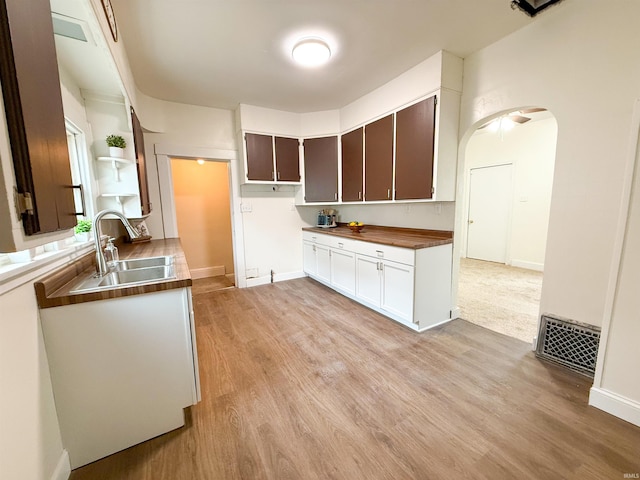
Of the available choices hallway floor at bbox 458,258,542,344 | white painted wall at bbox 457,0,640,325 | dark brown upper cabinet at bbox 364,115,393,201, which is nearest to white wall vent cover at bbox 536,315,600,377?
white painted wall at bbox 457,0,640,325

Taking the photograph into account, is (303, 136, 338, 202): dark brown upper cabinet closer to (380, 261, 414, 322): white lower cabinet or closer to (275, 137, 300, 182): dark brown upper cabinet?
(275, 137, 300, 182): dark brown upper cabinet

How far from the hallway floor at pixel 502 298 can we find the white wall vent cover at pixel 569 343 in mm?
278

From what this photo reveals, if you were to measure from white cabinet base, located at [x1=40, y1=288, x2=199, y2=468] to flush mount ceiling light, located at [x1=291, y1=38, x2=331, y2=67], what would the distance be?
2.16 metres

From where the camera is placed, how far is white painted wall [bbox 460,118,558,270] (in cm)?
443

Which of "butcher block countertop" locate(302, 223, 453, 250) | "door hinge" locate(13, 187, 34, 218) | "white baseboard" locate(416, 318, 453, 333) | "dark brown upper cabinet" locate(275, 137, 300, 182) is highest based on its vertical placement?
"dark brown upper cabinet" locate(275, 137, 300, 182)

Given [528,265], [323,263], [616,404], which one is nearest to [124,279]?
[323,263]

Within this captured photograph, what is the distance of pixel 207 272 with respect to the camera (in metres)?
4.76

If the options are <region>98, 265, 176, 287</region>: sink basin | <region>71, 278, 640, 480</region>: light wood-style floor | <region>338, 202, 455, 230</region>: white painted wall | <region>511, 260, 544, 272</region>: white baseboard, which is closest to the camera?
<region>71, 278, 640, 480</region>: light wood-style floor

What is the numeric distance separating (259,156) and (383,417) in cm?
335

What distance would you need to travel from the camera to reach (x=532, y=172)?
4613 mm

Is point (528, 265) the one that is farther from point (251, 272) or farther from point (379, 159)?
point (251, 272)

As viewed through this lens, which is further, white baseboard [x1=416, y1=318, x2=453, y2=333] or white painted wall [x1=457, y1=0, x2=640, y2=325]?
white baseboard [x1=416, y1=318, x2=453, y2=333]

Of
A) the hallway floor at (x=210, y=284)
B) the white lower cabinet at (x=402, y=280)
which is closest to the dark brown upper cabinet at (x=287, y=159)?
the white lower cabinet at (x=402, y=280)

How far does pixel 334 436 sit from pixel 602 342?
1.72 m
